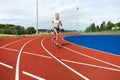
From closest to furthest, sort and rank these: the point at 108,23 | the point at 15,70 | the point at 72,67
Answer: the point at 15,70, the point at 72,67, the point at 108,23

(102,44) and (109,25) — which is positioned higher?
(109,25)

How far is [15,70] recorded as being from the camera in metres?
7.59

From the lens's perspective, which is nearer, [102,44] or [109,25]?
[102,44]

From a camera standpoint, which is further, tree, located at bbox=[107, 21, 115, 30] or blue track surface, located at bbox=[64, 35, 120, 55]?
tree, located at bbox=[107, 21, 115, 30]

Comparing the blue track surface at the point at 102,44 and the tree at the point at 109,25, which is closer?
the blue track surface at the point at 102,44

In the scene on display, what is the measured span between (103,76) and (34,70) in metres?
2.41

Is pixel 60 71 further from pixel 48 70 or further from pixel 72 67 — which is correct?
pixel 72 67

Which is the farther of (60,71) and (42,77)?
(60,71)

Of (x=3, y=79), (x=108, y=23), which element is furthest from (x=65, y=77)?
(x=108, y=23)

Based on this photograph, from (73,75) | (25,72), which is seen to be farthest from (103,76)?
(25,72)

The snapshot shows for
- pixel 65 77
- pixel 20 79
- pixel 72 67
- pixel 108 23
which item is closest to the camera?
pixel 20 79

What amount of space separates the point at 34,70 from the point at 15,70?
66 cm

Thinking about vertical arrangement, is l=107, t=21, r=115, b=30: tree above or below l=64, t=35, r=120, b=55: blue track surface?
above

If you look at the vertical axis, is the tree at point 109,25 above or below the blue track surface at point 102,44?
above
